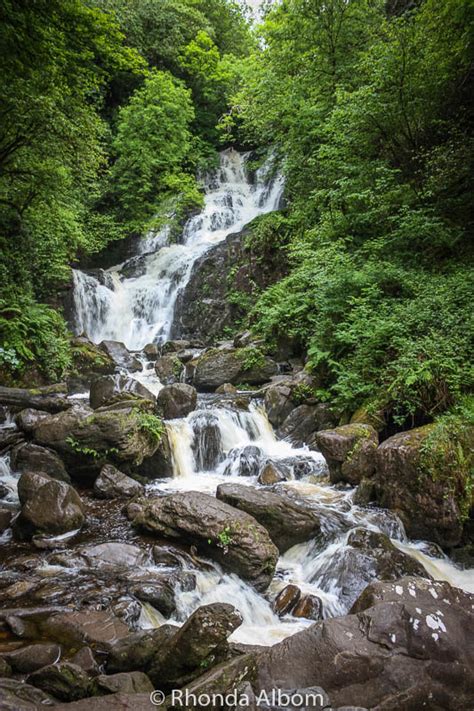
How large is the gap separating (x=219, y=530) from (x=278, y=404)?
16.1ft

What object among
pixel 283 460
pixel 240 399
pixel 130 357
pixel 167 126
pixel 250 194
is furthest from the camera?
pixel 250 194

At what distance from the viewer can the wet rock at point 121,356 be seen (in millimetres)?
12836

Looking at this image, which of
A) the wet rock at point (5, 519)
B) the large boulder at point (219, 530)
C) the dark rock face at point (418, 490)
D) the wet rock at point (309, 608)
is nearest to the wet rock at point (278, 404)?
the dark rock face at point (418, 490)

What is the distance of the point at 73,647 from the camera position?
337 cm

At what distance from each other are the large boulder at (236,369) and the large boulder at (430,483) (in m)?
6.03

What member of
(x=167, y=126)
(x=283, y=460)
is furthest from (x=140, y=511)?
(x=167, y=126)

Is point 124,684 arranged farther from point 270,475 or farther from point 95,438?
point 270,475

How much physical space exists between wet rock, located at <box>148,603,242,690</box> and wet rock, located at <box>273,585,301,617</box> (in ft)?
4.89

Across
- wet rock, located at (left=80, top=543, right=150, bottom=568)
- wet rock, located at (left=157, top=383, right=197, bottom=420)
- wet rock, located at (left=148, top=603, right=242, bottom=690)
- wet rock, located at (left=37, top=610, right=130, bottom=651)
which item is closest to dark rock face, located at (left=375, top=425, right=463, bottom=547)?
wet rock, located at (left=148, top=603, right=242, bottom=690)

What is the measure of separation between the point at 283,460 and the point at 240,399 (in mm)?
2406

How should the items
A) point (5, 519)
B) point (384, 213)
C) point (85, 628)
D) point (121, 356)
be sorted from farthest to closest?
1. point (121, 356)
2. point (384, 213)
3. point (5, 519)
4. point (85, 628)

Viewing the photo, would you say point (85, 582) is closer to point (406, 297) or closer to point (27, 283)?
point (406, 297)

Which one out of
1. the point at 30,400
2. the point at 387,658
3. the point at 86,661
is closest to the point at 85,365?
the point at 30,400

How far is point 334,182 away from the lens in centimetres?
1103
